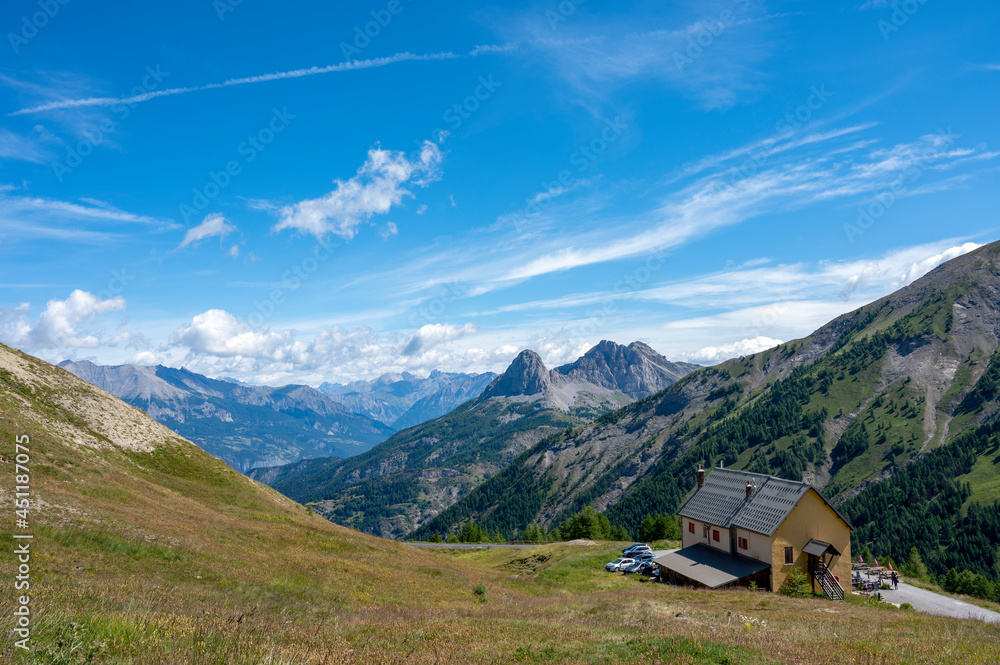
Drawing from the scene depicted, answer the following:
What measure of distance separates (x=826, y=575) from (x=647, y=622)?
37.4 m

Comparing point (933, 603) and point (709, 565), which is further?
point (709, 565)

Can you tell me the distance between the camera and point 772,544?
1896 inches

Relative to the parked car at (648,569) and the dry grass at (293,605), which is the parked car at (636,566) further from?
the dry grass at (293,605)

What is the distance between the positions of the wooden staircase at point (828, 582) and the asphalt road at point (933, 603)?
16.5 feet

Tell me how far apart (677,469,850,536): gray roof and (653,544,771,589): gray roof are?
3133 millimetres

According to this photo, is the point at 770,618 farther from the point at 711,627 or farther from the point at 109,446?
the point at 109,446

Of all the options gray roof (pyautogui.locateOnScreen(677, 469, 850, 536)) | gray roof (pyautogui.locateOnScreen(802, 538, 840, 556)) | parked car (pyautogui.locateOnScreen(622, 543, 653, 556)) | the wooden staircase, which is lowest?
parked car (pyautogui.locateOnScreen(622, 543, 653, 556))

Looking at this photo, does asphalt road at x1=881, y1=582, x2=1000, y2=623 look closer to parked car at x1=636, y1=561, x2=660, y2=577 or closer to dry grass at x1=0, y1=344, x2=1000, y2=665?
dry grass at x1=0, y1=344, x2=1000, y2=665

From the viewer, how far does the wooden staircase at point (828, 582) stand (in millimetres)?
47156

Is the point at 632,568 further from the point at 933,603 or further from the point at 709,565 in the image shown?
the point at 933,603

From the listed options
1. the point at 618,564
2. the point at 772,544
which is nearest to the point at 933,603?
the point at 772,544

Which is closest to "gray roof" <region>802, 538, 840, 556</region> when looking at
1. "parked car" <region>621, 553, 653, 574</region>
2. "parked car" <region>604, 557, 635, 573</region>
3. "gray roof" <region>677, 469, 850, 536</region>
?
"gray roof" <region>677, 469, 850, 536</region>

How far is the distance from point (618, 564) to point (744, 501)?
16807 millimetres

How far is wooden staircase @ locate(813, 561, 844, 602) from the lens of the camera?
47.2 metres
